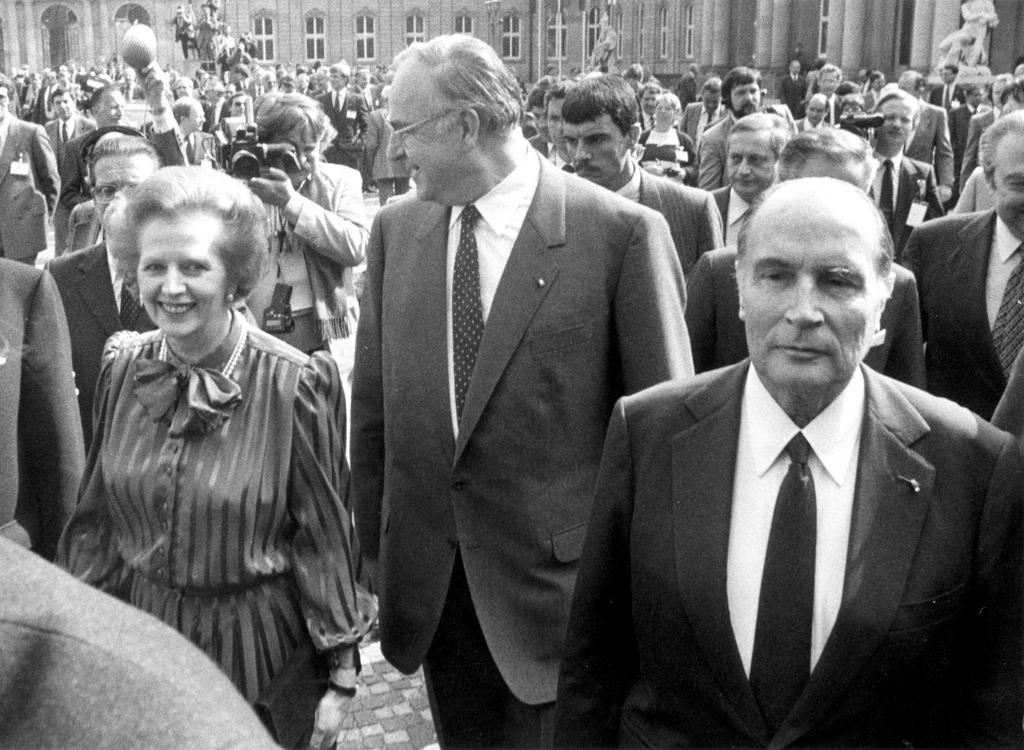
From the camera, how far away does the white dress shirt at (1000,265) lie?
409cm

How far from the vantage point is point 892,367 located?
366 cm

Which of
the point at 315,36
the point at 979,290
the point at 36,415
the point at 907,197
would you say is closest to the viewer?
the point at 36,415

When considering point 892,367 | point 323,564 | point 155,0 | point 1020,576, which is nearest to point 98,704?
point 1020,576

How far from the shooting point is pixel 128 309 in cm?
414

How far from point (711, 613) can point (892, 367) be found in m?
1.86

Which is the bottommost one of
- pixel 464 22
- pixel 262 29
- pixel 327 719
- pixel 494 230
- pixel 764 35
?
pixel 327 719

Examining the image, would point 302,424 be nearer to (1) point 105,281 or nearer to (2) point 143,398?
(2) point 143,398

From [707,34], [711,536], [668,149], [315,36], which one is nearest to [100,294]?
[711,536]

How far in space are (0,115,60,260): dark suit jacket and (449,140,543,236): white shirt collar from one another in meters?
7.18

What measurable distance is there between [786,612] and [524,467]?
3.52 feet

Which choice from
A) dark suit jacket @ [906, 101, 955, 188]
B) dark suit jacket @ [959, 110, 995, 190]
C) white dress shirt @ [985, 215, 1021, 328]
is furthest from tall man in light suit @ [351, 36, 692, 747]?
dark suit jacket @ [959, 110, 995, 190]

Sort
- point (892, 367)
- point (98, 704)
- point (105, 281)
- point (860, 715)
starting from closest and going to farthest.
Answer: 1. point (98, 704)
2. point (860, 715)
3. point (892, 367)
4. point (105, 281)

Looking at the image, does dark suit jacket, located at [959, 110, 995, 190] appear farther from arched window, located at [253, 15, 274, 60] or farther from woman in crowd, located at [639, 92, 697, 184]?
arched window, located at [253, 15, 274, 60]

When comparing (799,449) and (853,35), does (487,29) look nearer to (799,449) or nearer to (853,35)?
(853,35)
